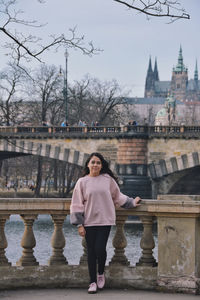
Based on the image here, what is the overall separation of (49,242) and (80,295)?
19169 millimetres

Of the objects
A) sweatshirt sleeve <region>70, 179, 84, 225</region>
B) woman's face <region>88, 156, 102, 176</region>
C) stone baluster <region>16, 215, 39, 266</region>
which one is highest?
woman's face <region>88, 156, 102, 176</region>

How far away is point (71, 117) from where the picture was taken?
5325 cm

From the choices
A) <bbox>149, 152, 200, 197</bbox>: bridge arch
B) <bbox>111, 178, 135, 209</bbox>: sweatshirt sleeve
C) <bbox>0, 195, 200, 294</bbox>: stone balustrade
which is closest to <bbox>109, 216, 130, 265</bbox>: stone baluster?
<bbox>0, 195, 200, 294</bbox>: stone balustrade

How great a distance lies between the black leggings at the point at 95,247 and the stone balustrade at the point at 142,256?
11.1 inches

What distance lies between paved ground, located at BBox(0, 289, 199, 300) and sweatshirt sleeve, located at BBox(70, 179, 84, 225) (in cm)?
64

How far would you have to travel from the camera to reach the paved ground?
19.9 feet

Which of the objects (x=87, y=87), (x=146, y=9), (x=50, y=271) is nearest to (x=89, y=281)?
(x=50, y=271)

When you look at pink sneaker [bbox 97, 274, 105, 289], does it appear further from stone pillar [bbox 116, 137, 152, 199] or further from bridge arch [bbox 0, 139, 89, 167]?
bridge arch [bbox 0, 139, 89, 167]

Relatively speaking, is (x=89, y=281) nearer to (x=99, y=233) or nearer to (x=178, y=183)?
(x=99, y=233)

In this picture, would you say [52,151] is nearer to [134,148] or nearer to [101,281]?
[134,148]

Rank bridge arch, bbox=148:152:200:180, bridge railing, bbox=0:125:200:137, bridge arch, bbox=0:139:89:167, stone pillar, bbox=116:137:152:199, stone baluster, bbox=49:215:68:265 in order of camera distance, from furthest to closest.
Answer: bridge arch, bbox=0:139:89:167, stone pillar, bbox=116:137:152:199, bridge railing, bbox=0:125:200:137, bridge arch, bbox=148:152:200:180, stone baluster, bbox=49:215:68:265

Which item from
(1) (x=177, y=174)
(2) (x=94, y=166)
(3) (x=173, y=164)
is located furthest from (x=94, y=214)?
(1) (x=177, y=174)

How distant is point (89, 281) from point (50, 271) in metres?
0.38

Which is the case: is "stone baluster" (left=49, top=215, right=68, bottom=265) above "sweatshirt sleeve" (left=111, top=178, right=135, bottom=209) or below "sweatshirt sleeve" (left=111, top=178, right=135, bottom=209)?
below
